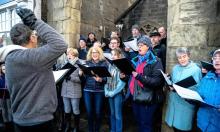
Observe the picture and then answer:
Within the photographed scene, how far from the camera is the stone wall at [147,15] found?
10953 millimetres

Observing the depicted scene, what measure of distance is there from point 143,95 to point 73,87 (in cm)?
162

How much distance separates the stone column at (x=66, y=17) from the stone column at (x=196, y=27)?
303 centimetres

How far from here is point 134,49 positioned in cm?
485

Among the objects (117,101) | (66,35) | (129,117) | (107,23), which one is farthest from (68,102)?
(107,23)

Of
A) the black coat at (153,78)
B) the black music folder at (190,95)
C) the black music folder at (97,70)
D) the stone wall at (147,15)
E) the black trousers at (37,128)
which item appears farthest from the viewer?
the stone wall at (147,15)

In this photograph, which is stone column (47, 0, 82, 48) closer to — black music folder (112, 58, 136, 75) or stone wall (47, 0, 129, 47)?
stone wall (47, 0, 129, 47)

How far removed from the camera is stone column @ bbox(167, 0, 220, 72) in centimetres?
395

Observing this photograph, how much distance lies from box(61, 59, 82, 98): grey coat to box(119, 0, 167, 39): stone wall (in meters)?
6.63

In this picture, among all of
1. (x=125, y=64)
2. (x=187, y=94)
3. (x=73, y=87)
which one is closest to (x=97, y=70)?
(x=125, y=64)

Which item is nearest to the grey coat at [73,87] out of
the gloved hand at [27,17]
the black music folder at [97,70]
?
the black music folder at [97,70]

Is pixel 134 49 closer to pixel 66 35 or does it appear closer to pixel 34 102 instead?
pixel 66 35

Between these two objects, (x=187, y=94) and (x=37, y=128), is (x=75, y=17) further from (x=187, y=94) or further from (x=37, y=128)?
(x=37, y=128)

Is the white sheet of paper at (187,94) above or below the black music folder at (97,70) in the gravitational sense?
below

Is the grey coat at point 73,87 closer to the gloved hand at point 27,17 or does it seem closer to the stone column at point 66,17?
the stone column at point 66,17
